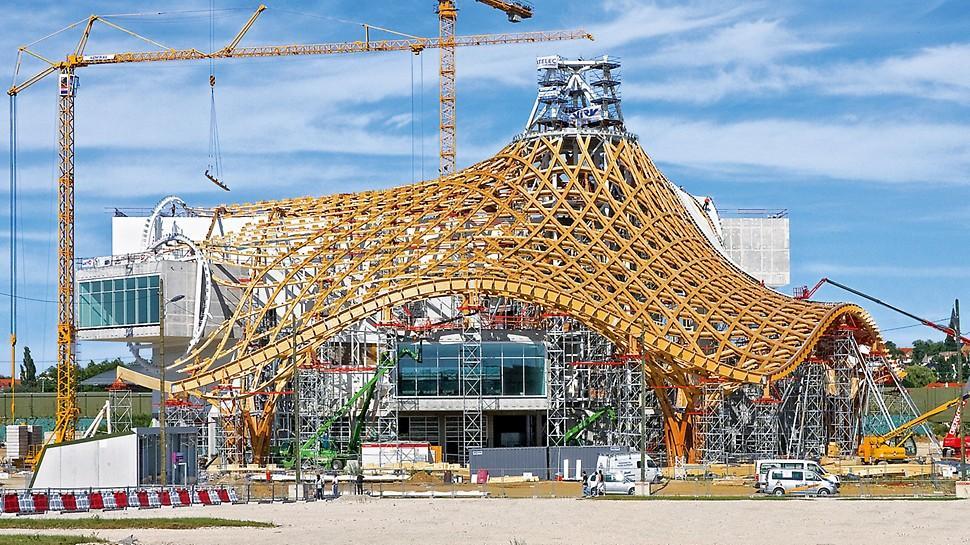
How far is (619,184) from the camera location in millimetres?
105125

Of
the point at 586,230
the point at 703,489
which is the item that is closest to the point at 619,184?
the point at 586,230

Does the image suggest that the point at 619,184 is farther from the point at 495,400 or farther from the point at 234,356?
the point at 234,356

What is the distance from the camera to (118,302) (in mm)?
115125

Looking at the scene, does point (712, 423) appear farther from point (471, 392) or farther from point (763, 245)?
point (763, 245)

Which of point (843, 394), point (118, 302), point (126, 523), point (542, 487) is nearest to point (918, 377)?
point (843, 394)

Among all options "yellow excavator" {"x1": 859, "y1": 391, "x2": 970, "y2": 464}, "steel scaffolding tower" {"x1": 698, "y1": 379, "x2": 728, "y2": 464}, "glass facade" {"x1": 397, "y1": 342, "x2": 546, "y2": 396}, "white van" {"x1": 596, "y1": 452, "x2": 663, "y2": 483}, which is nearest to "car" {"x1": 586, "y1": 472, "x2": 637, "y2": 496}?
"white van" {"x1": 596, "y1": 452, "x2": 663, "y2": 483}

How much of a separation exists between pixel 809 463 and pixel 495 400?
32486 mm

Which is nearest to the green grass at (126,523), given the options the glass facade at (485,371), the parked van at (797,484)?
the parked van at (797,484)

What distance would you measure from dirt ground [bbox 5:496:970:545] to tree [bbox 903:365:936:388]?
125 m

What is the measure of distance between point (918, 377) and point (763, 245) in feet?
200

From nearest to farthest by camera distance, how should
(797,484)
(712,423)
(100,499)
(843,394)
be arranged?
(100,499) → (797,484) → (712,423) → (843,394)

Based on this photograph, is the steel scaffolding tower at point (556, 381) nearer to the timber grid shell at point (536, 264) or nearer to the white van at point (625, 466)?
the timber grid shell at point (536, 264)

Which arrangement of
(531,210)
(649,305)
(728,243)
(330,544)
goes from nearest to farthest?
(330,544), (649,305), (531,210), (728,243)

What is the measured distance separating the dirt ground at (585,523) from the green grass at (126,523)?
130 cm
